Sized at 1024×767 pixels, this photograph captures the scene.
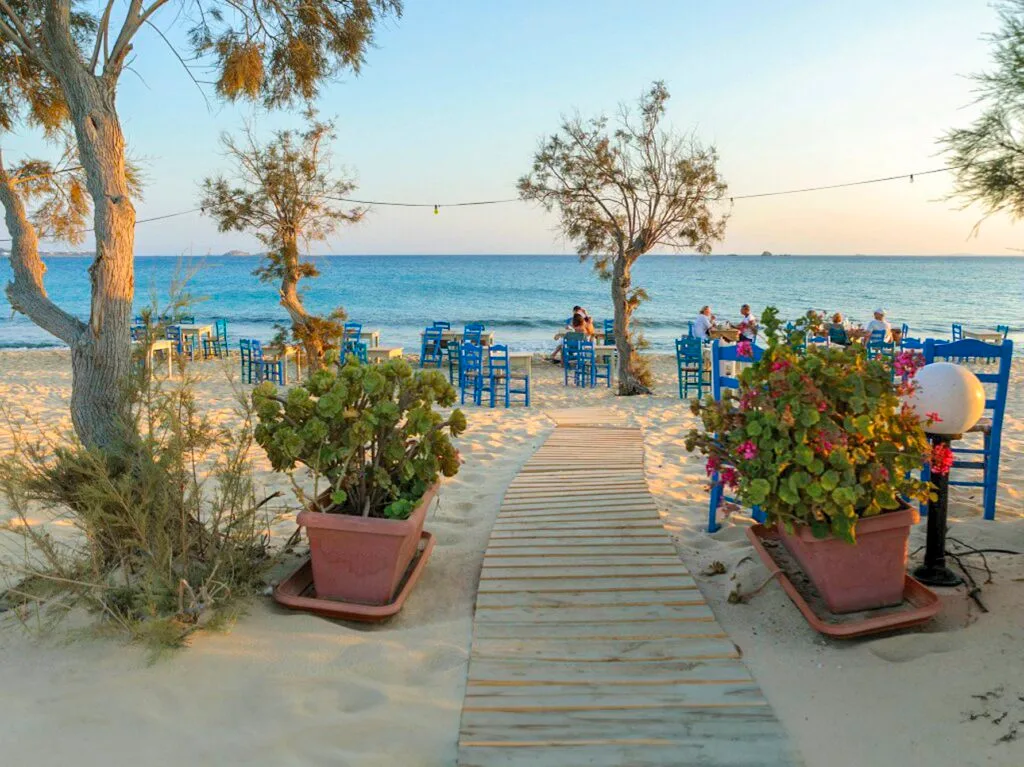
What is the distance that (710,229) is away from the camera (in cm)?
1023

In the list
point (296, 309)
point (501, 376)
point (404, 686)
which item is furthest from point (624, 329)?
point (404, 686)

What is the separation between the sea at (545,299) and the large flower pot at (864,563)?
1111 cm

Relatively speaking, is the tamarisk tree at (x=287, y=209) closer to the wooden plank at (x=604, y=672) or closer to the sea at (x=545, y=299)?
the sea at (x=545, y=299)

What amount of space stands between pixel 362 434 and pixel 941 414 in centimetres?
243

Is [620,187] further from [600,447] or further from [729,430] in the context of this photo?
[729,430]

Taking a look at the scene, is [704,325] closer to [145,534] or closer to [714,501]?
A: [714,501]

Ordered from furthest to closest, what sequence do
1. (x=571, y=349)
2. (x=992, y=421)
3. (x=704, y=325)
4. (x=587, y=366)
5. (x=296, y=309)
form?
(x=704, y=325) < (x=587, y=366) < (x=571, y=349) < (x=296, y=309) < (x=992, y=421)

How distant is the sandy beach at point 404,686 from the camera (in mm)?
2064

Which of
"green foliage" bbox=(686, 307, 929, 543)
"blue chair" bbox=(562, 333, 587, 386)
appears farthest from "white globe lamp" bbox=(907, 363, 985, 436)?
"blue chair" bbox=(562, 333, 587, 386)

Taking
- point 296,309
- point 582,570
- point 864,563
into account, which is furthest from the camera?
point 296,309

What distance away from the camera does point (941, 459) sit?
9.24 ft

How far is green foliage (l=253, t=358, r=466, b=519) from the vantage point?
2980 mm

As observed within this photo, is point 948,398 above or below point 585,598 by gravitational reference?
above

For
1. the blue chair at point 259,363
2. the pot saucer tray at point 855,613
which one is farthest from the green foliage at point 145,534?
the blue chair at point 259,363
